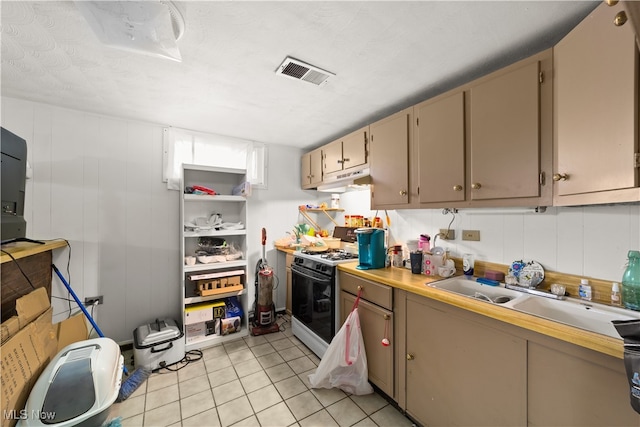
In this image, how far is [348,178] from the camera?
2.53 metres

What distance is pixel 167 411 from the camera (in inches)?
66.2

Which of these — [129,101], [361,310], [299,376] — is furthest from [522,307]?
[129,101]

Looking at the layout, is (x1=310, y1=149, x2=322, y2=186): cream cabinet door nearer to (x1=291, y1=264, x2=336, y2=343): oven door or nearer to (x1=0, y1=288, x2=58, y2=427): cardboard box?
(x1=291, y1=264, x2=336, y2=343): oven door

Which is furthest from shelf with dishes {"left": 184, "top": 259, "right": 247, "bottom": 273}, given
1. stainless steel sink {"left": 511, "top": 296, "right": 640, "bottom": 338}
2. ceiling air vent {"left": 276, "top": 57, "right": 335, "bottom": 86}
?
stainless steel sink {"left": 511, "top": 296, "right": 640, "bottom": 338}

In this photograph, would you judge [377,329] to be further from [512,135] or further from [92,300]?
[92,300]

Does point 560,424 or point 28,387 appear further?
point 28,387

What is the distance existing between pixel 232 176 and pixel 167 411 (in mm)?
2262

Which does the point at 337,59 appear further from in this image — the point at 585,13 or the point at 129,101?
the point at 129,101

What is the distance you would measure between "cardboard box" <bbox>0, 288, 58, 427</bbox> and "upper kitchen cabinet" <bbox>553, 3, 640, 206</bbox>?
2.76 meters

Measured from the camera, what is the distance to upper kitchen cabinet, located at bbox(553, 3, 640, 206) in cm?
93

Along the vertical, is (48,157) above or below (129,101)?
below

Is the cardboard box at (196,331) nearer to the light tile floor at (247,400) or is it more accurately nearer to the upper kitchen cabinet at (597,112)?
the light tile floor at (247,400)

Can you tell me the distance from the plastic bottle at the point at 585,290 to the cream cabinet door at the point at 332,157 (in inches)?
78.5

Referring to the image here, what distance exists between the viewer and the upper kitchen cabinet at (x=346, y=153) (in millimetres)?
2396
